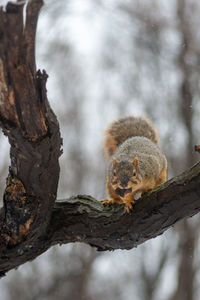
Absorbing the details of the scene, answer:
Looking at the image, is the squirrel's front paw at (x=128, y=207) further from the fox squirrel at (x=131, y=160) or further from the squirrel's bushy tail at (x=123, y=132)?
the squirrel's bushy tail at (x=123, y=132)

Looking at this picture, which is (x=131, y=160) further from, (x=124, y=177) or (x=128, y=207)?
(x=128, y=207)

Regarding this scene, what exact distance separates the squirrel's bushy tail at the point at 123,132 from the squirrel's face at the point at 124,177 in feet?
2.22

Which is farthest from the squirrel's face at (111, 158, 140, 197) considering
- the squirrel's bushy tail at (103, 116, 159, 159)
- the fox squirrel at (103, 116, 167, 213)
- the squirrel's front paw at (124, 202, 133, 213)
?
the squirrel's bushy tail at (103, 116, 159, 159)

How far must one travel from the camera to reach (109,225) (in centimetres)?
191

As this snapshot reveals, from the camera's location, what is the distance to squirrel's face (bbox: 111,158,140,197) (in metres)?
2.13

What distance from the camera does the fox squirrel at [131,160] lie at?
2.20m

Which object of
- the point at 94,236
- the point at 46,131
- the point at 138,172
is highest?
the point at 138,172

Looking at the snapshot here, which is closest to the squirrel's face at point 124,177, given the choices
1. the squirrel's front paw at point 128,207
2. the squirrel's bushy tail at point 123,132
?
the squirrel's front paw at point 128,207

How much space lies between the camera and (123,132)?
3035 mm

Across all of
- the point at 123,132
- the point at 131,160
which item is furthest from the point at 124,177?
the point at 123,132

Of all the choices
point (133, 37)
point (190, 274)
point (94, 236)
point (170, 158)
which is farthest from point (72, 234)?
point (133, 37)

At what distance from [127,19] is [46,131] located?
492 cm

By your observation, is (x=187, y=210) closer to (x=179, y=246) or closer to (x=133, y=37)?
(x=179, y=246)

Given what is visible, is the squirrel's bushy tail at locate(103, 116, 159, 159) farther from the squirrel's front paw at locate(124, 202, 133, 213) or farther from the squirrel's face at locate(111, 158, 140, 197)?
the squirrel's front paw at locate(124, 202, 133, 213)
